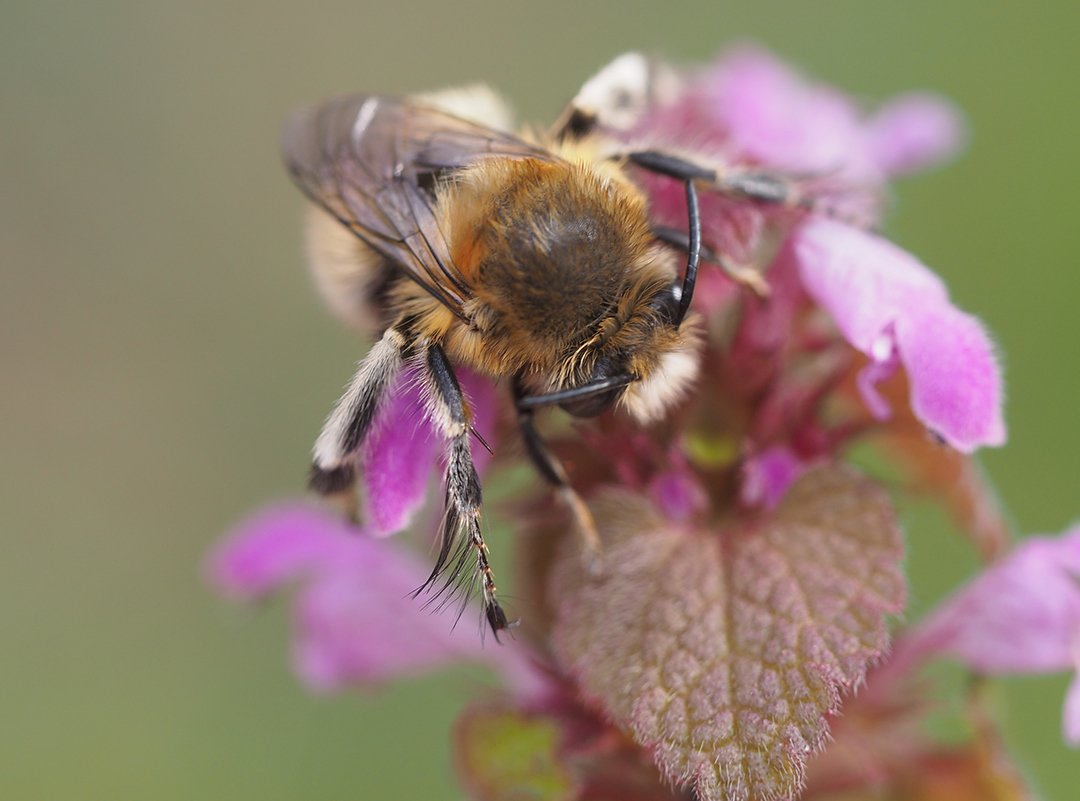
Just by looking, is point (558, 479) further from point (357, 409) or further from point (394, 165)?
point (394, 165)

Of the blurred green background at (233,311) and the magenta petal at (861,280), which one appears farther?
the blurred green background at (233,311)

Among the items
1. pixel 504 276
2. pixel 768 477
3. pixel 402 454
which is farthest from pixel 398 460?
pixel 768 477

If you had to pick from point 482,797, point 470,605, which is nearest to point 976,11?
point 470,605

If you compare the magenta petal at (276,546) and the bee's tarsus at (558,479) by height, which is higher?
the bee's tarsus at (558,479)

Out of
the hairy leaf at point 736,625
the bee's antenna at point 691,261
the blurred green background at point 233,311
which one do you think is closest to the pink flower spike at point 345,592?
the hairy leaf at point 736,625

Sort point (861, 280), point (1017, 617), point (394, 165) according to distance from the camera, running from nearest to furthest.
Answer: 1. point (861, 280)
2. point (394, 165)
3. point (1017, 617)

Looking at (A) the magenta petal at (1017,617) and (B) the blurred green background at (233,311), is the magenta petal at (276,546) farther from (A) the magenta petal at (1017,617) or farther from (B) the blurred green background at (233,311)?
(B) the blurred green background at (233,311)

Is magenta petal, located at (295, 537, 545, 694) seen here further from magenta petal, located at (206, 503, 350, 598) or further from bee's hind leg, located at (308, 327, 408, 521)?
bee's hind leg, located at (308, 327, 408, 521)
